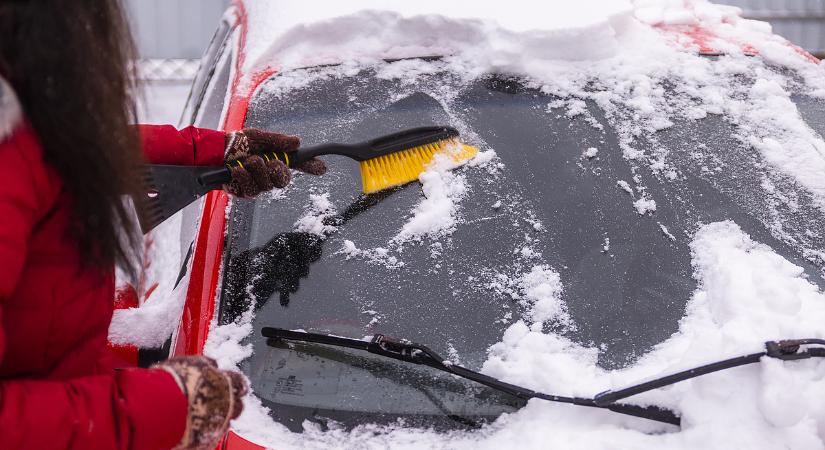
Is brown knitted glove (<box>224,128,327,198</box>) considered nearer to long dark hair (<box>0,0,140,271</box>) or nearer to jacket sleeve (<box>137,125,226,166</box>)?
jacket sleeve (<box>137,125,226,166</box>)

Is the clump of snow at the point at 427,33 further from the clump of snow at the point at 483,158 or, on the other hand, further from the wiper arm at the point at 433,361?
the wiper arm at the point at 433,361

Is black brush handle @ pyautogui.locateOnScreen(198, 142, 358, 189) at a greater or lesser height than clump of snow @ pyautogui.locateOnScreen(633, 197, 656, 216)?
greater

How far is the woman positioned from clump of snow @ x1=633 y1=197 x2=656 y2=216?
1039mm

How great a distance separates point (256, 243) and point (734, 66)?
1.49 meters

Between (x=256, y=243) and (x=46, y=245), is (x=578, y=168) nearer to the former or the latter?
(x=256, y=243)

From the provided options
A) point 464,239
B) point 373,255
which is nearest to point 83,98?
point 373,255

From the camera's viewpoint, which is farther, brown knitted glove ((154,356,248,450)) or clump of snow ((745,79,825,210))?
clump of snow ((745,79,825,210))

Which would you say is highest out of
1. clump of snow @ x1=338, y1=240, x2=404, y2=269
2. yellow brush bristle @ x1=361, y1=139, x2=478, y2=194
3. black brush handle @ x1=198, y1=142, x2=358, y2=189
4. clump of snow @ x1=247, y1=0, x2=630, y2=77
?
clump of snow @ x1=247, y1=0, x2=630, y2=77

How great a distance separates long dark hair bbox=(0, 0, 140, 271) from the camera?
959 millimetres

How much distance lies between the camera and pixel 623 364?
5.11 ft

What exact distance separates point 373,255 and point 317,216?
0.18m

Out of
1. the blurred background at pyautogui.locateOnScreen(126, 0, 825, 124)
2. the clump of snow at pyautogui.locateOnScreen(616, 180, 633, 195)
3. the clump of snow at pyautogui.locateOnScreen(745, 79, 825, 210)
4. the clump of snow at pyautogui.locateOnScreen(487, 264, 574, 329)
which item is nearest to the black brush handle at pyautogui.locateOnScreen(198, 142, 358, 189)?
the clump of snow at pyautogui.locateOnScreen(487, 264, 574, 329)

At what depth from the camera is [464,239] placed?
1774mm

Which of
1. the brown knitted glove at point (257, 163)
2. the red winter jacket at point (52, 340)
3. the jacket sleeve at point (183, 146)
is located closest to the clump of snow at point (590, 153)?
the brown knitted glove at point (257, 163)
